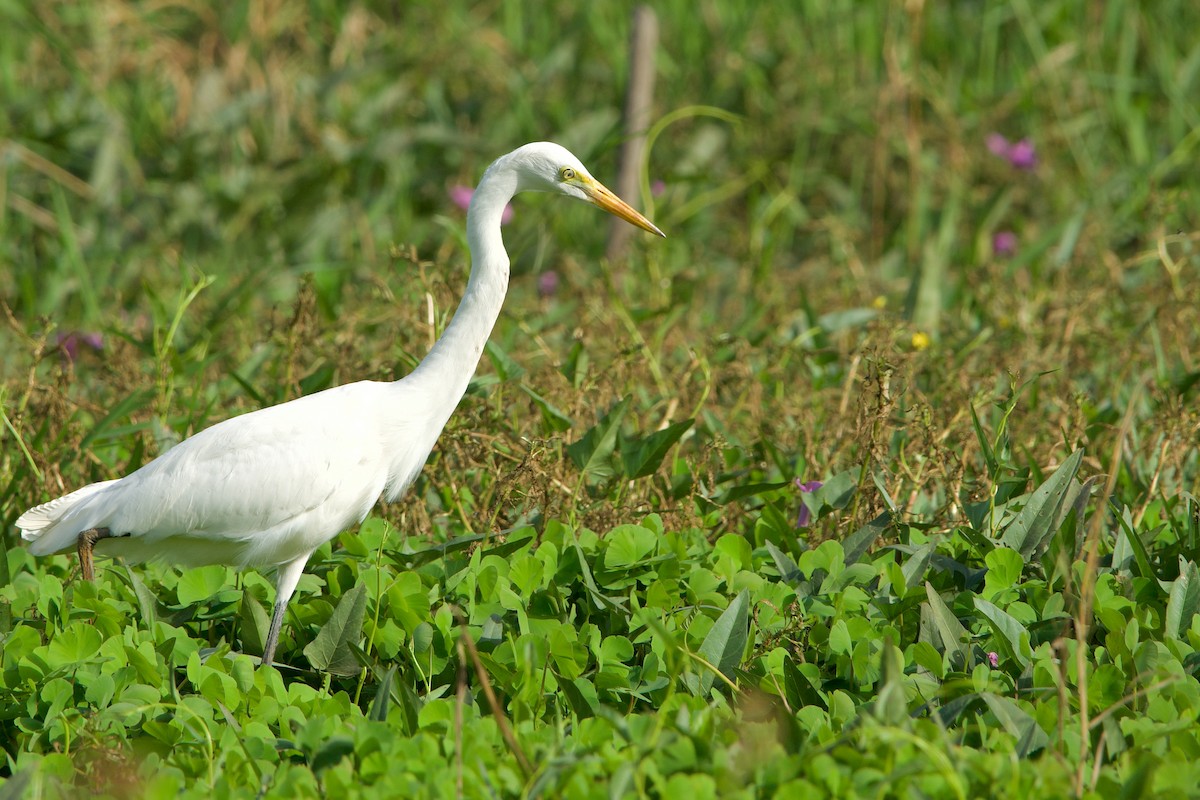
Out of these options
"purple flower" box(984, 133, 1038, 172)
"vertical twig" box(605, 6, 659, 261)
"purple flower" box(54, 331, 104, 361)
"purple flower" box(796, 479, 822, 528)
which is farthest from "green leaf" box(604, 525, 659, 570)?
"purple flower" box(984, 133, 1038, 172)

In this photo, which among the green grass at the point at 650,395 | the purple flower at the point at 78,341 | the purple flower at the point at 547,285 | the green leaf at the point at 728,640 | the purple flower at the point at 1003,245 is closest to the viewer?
the green grass at the point at 650,395

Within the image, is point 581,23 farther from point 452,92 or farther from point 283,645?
point 283,645

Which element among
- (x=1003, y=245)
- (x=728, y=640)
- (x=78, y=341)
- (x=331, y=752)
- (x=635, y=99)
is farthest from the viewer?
(x=635, y=99)

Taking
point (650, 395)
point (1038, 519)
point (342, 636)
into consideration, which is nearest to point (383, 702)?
point (342, 636)

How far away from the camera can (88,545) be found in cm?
289

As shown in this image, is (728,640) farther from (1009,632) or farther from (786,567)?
(1009,632)

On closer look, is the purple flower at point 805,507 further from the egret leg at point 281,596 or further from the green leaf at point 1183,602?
the egret leg at point 281,596

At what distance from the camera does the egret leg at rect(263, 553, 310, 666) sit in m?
2.80

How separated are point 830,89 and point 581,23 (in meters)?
1.44

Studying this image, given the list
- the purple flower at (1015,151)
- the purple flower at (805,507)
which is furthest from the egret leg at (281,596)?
the purple flower at (1015,151)

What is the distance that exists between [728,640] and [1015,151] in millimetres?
4223

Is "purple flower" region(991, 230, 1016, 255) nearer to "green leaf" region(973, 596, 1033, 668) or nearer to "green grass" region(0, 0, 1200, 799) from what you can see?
"green grass" region(0, 0, 1200, 799)

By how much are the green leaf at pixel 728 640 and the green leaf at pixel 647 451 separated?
0.65 metres

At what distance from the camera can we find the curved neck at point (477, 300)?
2891 millimetres
